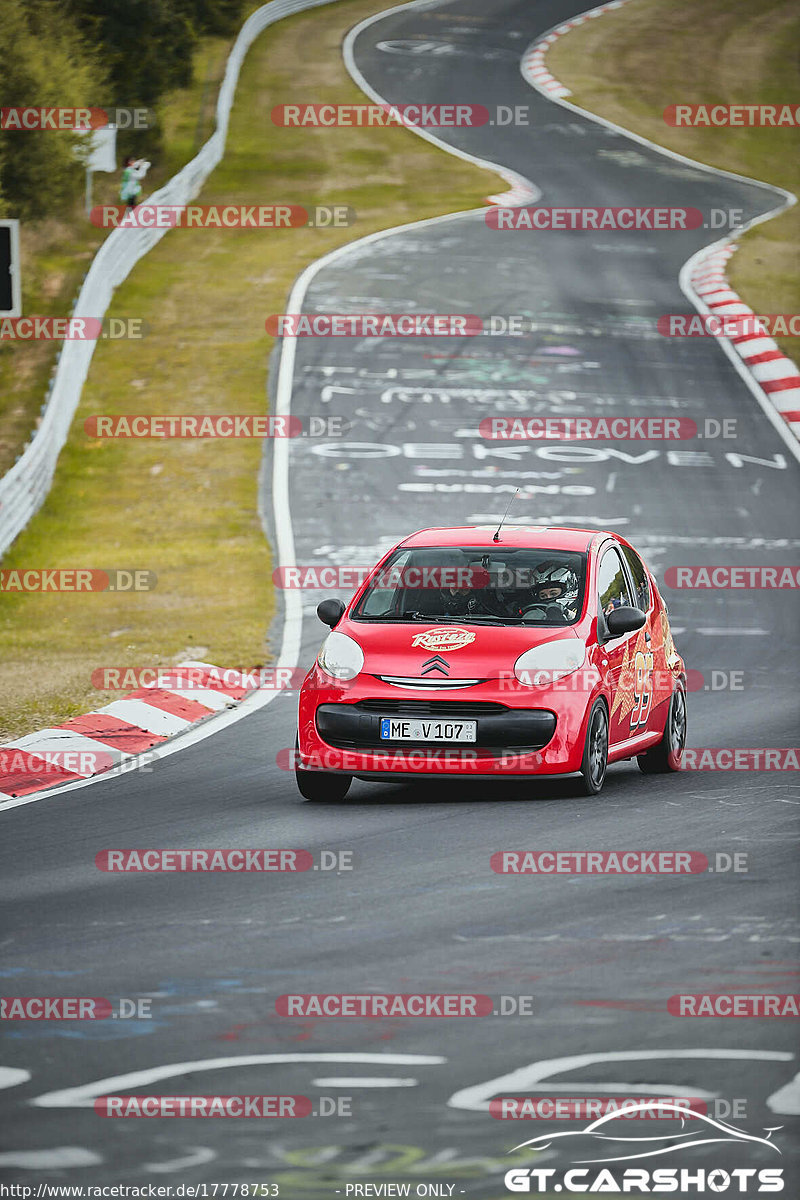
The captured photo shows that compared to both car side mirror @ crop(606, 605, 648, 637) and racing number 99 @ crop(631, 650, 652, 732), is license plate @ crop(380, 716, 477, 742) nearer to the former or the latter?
car side mirror @ crop(606, 605, 648, 637)

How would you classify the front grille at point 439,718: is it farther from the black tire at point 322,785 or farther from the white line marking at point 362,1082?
the white line marking at point 362,1082

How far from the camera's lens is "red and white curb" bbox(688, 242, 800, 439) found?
28.3 metres

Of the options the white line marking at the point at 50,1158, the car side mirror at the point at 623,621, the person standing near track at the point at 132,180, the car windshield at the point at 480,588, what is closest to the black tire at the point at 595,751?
Answer: the car side mirror at the point at 623,621

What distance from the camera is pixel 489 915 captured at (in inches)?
309

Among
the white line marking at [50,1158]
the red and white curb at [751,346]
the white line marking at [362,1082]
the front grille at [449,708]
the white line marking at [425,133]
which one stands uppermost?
the white line marking at [50,1158]

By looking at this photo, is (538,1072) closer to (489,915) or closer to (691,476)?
(489,915)

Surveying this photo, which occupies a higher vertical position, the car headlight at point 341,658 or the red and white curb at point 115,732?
the car headlight at point 341,658

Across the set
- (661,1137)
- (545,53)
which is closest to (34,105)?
(545,53)

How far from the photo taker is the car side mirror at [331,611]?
11.4 meters

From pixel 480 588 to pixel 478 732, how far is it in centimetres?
132

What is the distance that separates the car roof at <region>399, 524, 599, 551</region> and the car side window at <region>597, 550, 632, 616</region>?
179 millimetres

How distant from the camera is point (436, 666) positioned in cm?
1059

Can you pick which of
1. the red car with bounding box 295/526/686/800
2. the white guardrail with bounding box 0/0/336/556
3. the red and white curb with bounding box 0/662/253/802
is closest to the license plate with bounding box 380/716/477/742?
the red car with bounding box 295/526/686/800

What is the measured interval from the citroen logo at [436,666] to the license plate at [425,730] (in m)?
0.30
